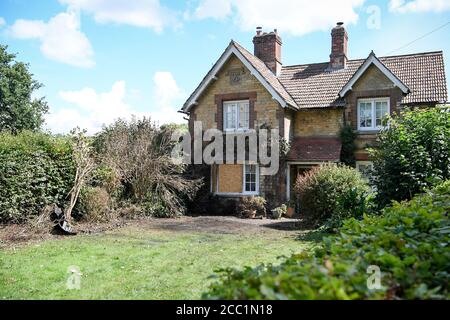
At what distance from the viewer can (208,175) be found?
64.0 ft

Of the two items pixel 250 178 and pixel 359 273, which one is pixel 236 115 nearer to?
pixel 250 178

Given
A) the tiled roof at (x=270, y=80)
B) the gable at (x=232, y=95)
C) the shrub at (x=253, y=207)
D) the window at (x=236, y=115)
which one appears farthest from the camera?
the window at (x=236, y=115)

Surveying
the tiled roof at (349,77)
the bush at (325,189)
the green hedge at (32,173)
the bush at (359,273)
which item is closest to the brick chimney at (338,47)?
the tiled roof at (349,77)

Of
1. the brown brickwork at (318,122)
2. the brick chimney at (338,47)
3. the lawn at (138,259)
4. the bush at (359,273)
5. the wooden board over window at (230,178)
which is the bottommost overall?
the lawn at (138,259)

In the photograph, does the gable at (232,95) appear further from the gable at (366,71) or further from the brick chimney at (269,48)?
the gable at (366,71)

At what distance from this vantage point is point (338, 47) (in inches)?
837

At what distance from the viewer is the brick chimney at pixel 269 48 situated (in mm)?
22125

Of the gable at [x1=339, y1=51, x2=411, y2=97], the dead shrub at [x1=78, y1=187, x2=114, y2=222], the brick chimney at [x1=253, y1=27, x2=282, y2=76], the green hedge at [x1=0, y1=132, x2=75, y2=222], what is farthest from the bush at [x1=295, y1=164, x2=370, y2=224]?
the brick chimney at [x1=253, y1=27, x2=282, y2=76]

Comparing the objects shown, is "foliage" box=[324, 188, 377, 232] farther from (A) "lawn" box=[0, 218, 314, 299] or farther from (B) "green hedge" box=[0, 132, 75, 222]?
(B) "green hedge" box=[0, 132, 75, 222]

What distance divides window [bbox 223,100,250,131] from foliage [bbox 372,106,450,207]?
858 centimetres

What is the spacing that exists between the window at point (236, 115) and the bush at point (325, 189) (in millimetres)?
6372

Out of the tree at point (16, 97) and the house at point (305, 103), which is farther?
the tree at point (16, 97)
